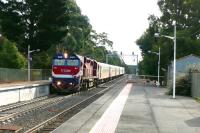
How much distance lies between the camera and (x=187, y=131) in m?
18.2

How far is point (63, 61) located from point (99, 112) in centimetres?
1726

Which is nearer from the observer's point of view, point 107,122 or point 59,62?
point 107,122

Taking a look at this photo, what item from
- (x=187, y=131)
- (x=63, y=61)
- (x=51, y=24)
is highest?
(x=51, y=24)

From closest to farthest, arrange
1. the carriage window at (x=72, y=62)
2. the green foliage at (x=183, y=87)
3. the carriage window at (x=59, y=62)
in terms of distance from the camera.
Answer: the carriage window at (x=72, y=62) → the carriage window at (x=59, y=62) → the green foliage at (x=183, y=87)

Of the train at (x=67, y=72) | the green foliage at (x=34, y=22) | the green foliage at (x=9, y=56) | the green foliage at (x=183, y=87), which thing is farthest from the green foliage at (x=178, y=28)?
the train at (x=67, y=72)

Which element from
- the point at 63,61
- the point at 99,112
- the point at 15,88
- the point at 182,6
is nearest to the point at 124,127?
the point at 99,112

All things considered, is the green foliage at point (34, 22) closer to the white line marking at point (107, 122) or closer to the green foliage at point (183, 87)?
the green foliage at point (183, 87)

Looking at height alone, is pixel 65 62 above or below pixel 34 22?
below

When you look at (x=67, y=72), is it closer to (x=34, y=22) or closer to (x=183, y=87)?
(x=183, y=87)

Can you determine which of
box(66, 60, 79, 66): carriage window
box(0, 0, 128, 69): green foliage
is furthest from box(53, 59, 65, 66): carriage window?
box(0, 0, 128, 69): green foliage

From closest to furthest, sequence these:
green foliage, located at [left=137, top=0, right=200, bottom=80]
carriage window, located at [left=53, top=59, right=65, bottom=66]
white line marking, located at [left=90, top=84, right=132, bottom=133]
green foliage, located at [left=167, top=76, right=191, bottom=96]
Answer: white line marking, located at [left=90, top=84, right=132, bottom=133] < carriage window, located at [left=53, top=59, right=65, bottom=66] < green foliage, located at [left=167, top=76, right=191, bottom=96] < green foliage, located at [left=137, top=0, right=200, bottom=80]

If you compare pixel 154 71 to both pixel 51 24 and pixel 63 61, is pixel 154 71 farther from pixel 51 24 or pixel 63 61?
pixel 63 61

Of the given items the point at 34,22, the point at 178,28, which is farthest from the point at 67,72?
the point at 178,28

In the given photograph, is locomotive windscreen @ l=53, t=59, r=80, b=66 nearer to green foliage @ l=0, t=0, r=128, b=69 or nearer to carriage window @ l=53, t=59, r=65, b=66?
carriage window @ l=53, t=59, r=65, b=66
